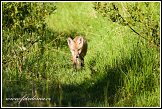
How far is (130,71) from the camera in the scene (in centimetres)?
757

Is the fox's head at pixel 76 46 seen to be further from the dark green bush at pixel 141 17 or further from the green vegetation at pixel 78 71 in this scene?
the dark green bush at pixel 141 17

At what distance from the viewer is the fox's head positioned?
9.79 m

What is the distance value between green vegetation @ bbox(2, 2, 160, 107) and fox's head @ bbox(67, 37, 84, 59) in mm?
183

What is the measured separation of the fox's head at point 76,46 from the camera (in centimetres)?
979

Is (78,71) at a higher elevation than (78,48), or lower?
lower

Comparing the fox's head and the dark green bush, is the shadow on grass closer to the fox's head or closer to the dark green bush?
the dark green bush

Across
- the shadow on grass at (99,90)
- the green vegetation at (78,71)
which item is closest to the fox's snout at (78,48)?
Answer: the green vegetation at (78,71)

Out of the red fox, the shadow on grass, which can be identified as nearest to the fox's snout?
the red fox

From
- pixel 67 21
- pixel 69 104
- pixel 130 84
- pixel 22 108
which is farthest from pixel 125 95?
pixel 67 21

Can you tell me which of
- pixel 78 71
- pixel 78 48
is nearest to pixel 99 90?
pixel 78 71

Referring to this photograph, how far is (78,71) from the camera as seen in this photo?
8.78 m

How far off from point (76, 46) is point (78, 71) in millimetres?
1170

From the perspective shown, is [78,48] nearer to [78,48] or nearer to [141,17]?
[78,48]

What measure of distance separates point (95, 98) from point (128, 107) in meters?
0.59
